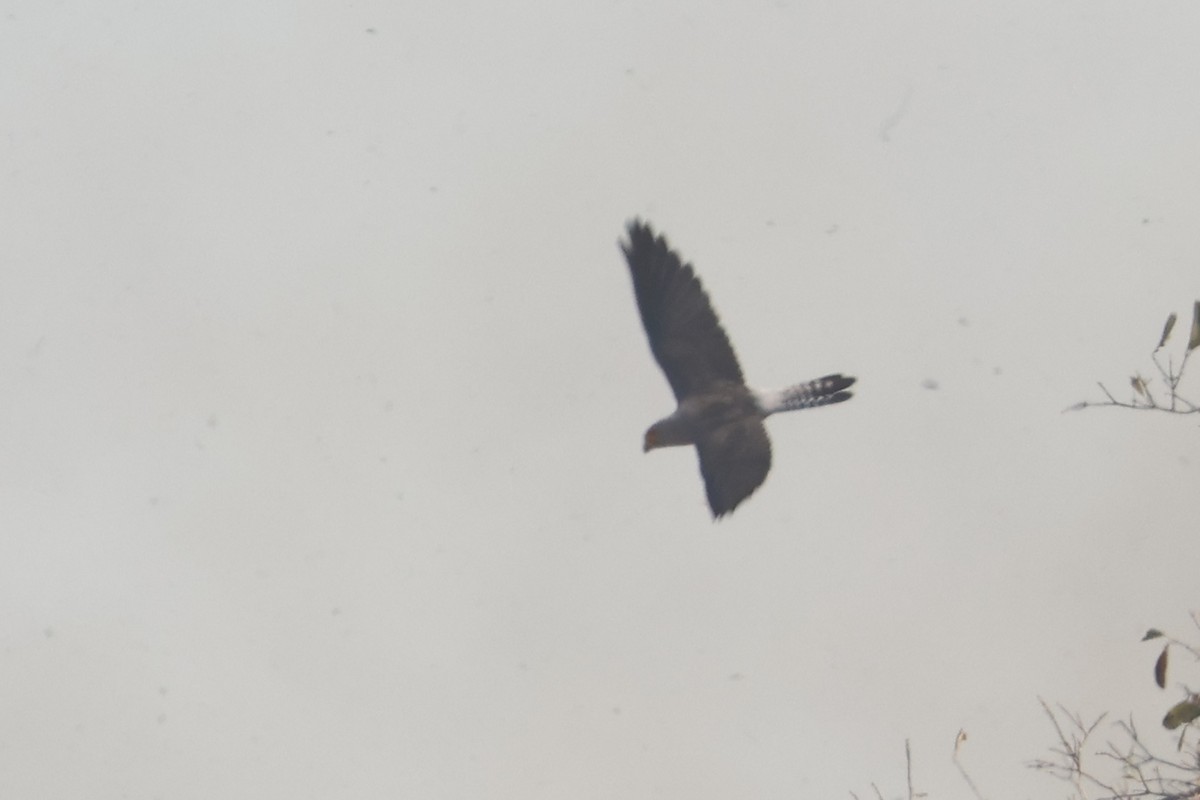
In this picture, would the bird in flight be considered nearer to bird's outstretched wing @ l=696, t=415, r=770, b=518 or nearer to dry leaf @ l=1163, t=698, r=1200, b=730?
bird's outstretched wing @ l=696, t=415, r=770, b=518

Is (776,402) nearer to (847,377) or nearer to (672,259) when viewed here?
(847,377)

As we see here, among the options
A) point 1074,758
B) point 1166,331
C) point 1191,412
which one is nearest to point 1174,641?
point 1074,758

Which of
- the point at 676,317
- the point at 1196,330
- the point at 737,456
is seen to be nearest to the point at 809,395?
the point at 737,456

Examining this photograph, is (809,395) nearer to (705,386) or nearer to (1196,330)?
(705,386)

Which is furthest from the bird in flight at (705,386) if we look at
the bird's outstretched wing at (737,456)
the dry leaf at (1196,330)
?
the dry leaf at (1196,330)

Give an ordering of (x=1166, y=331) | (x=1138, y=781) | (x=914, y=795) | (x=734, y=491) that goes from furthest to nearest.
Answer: (x=734, y=491) → (x=914, y=795) → (x=1138, y=781) → (x=1166, y=331)
